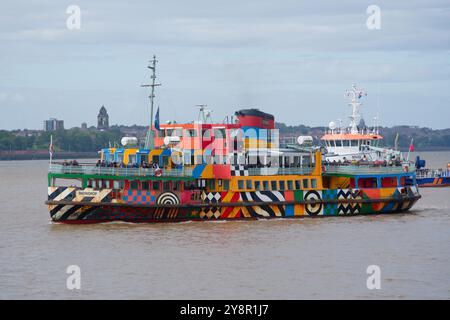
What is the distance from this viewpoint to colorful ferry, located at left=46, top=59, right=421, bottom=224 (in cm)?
4547

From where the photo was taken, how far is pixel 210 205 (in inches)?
1828

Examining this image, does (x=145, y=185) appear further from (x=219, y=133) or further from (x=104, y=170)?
(x=219, y=133)

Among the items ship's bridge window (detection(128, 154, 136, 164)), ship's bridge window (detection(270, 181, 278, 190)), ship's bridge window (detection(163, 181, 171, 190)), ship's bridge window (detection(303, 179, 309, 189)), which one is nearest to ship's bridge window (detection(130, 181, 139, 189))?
ship's bridge window (detection(163, 181, 171, 190))

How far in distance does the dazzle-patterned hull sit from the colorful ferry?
51 mm

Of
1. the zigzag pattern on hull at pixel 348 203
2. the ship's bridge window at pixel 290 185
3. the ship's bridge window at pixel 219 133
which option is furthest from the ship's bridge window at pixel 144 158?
the zigzag pattern on hull at pixel 348 203

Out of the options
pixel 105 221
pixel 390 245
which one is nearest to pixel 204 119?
pixel 105 221

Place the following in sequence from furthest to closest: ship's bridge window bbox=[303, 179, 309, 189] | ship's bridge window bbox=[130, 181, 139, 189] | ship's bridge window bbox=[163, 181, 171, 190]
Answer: ship's bridge window bbox=[303, 179, 309, 189]
ship's bridge window bbox=[163, 181, 171, 190]
ship's bridge window bbox=[130, 181, 139, 189]

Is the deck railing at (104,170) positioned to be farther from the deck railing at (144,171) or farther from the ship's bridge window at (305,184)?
the ship's bridge window at (305,184)

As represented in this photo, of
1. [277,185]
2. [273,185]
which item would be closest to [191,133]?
[273,185]

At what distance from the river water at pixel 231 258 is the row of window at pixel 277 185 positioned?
73.8 inches

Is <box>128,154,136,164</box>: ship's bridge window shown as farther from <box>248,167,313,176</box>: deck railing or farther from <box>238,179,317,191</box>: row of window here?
<box>248,167,313,176</box>: deck railing

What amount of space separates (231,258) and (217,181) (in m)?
10.7

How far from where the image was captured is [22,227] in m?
47.5
